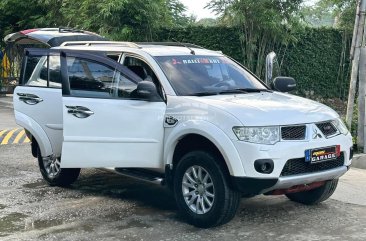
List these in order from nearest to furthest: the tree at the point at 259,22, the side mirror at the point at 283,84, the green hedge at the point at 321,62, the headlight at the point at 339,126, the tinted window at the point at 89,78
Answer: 1. the headlight at the point at 339,126
2. the tinted window at the point at 89,78
3. the side mirror at the point at 283,84
4. the tree at the point at 259,22
5. the green hedge at the point at 321,62

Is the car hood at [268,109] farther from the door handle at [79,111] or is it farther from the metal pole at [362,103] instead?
the metal pole at [362,103]

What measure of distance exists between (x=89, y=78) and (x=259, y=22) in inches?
361

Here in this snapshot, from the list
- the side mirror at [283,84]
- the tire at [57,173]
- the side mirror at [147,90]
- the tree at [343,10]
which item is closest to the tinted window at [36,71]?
the tire at [57,173]

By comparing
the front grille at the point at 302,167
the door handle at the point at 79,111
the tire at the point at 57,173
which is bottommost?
the tire at the point at 57,173

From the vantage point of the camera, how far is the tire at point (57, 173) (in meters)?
7.57

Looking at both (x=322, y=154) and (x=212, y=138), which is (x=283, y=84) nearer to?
(x=322, y=154)

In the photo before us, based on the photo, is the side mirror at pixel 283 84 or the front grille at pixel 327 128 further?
the side mirror at pixel 283 84

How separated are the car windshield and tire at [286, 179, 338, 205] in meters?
1.31

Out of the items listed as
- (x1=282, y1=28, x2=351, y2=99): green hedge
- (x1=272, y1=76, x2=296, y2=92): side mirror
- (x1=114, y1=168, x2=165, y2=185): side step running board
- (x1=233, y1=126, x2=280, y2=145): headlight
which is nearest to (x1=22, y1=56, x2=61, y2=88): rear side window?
(x1=114, y1=168, x2=165, y2=185): side step running board

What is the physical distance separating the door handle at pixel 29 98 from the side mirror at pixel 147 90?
75.4 inches

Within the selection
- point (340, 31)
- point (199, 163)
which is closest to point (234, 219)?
point (199, 163)

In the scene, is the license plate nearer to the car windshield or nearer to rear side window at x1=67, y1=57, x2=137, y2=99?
the car windshield

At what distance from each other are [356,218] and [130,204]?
2.54 m

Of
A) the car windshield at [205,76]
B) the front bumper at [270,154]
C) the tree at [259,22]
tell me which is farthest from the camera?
the tree at [259,22]
